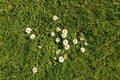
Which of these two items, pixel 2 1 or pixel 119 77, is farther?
pixel 2 1

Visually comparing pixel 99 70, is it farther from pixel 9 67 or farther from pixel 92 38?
pixel 9 67

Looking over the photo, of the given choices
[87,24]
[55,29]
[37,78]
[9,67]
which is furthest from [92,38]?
[9,67]

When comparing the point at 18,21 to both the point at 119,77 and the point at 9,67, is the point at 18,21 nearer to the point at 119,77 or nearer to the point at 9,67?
the point at 9,67

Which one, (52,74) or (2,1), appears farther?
(2,1)

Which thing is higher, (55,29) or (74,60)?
(55,29)

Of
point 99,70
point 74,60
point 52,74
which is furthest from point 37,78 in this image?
point 99,70

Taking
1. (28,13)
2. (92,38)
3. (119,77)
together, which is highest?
(28,13)
